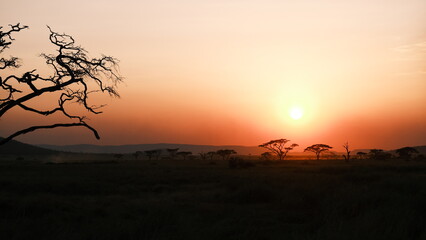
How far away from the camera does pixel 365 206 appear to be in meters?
13.1

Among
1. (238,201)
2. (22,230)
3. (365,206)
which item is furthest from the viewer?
(238,201)

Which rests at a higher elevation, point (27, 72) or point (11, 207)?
point (27, 72)

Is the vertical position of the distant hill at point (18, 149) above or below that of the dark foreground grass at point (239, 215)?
Result: above

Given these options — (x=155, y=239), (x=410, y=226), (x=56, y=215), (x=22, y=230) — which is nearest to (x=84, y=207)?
(x=56, y=215)

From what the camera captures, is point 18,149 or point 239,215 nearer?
point 239,215

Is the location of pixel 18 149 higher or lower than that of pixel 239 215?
higher

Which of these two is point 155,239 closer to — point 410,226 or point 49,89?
point 49,89

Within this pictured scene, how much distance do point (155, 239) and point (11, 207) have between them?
33.6ft

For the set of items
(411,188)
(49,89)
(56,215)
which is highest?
(49,89)

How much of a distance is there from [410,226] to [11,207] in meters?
15.2

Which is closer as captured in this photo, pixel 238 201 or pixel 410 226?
pixel 410 226

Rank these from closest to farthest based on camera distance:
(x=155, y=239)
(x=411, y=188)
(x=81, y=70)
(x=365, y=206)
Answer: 1. (x=155, y=239)
2. (x=81, y=70)
3. (x=365, y=206)
4. (x=411, y=188)

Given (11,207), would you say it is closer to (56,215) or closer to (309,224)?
(56,215)

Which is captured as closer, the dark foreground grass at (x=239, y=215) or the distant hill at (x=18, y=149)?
the dark foreground grass at (x=239, y=215)
